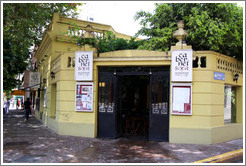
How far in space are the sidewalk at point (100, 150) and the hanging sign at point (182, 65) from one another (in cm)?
250

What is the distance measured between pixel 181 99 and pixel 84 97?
393cm

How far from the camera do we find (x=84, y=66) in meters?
9.72

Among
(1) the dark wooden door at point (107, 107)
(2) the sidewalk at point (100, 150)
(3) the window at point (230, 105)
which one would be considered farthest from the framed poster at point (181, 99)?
(1) the dark wooden door at point (107, 107)

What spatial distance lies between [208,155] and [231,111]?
4379 millimetres

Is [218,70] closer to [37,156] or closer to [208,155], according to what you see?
[208,155]

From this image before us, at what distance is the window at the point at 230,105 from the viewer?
1004 centimetres

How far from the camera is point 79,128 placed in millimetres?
9797

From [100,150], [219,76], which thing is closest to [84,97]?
[100,150]

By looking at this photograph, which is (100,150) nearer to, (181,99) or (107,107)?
(107,107)

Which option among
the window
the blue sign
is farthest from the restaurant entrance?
the window

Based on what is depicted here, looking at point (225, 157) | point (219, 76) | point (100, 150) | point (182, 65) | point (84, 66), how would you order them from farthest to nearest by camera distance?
1. point (84, 66)
2. point (219, 76)
3. point (182, 65)
4. point (100, 150)
5. point (225, 157)

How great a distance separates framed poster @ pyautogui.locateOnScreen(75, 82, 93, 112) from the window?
18.7 feet

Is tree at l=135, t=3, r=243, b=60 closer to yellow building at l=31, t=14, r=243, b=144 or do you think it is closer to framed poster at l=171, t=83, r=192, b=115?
yellow building at l=31, t=14, r=243, b=144

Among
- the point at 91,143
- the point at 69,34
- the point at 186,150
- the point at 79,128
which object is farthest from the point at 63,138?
the point at 69,34
